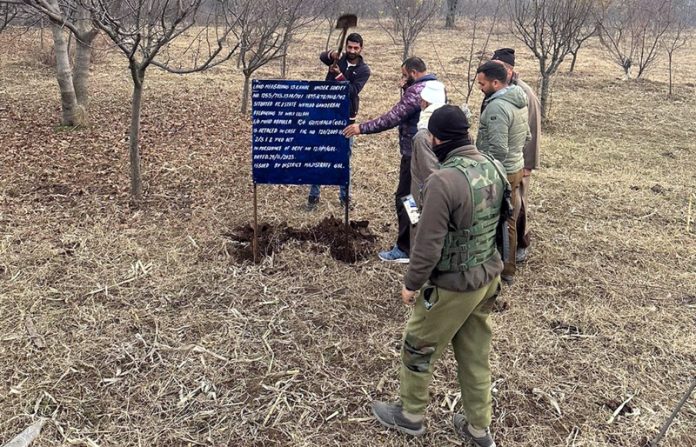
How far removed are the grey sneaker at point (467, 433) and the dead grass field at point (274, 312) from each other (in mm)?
83

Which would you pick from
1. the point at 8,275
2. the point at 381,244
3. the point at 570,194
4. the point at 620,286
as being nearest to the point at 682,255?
the point at 620,286

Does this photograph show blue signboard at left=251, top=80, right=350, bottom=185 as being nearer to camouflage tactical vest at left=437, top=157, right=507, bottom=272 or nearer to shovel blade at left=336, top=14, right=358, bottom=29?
shovel blade at left=336, top=14, right=358, bottom=29

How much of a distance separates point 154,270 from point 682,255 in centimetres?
506

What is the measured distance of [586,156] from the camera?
8609 mm

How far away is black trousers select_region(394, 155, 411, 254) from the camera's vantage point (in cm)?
468

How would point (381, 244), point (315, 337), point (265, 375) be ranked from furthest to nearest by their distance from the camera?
point (381, 244) → point (315, 337) → point (265, 375)

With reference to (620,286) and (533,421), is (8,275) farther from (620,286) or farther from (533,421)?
(620,286)

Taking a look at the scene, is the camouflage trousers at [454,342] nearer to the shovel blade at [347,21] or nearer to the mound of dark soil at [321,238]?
the mound of dark soil at [321,238]

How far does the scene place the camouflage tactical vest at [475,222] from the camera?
2.56 meters

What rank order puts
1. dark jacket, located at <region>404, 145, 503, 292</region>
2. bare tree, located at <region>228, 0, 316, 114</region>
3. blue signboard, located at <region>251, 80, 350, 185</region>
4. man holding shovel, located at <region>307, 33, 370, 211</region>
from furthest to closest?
bare tree, located at <region>228, 0, 316, 114</region>, man holding shovel, located at <region>307, 33, 370, 211</region>, blue signboard, located at <region>251, 80, 350, 185</region>, dark jacket, located at <region>404, 145, 503, 292</region>

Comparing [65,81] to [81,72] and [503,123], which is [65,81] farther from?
[503,123]

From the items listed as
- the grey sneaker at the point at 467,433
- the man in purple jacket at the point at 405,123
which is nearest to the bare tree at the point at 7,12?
the man in purple jacket at the point at 405,123

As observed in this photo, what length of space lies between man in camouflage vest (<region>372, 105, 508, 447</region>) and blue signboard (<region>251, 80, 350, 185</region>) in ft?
6.69

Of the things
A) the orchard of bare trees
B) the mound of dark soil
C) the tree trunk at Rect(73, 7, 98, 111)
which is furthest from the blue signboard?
the tree trunk at Rect(73, 7, 98, 111)
